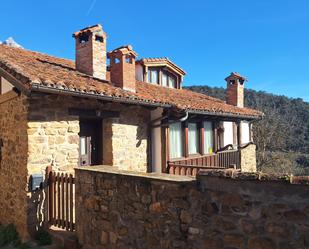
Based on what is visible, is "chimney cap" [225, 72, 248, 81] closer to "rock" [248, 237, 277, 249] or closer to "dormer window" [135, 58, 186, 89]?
"dormer window" [135, 58, 186, 89]

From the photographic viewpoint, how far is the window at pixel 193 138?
1134 centimetres

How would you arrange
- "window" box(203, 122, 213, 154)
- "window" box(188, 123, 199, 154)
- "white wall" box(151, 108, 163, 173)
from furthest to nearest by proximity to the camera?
"window" box(203, 122, 213, 154) < "window" box(188, 123, 199, 154) < "white wall" box(151, 108, 163, 173)

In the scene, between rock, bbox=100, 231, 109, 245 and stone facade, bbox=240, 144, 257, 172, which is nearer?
rock, bbox=100, 231, 109, 245

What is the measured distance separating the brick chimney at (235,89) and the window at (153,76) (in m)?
→ 4.01

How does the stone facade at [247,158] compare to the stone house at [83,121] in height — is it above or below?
below

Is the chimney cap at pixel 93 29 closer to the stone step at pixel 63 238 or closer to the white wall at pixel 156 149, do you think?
the white wall at pixel 156 149

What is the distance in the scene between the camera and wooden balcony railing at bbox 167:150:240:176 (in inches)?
374

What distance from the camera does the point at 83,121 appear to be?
26.5 feet

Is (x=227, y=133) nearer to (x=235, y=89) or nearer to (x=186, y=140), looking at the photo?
(x=186, y=140)

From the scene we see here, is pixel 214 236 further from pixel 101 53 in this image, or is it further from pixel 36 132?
pixel 101 53

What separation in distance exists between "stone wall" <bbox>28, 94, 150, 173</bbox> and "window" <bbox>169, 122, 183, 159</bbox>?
4.76 feet

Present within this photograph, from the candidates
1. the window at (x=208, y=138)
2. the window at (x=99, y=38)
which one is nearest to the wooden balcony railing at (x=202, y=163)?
the window at (x=208, y=138)

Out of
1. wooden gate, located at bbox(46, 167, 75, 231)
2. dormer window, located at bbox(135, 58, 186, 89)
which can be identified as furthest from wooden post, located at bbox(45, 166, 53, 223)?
dormer window, located at bbox(135, 58, 186, 89)

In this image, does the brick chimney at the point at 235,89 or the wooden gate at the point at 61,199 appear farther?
the brick chimney at the point at 235,89
